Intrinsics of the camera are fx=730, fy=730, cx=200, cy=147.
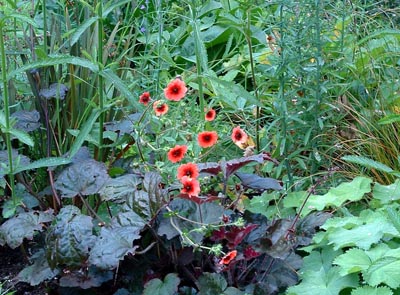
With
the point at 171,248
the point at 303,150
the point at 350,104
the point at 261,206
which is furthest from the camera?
the point at 350,104

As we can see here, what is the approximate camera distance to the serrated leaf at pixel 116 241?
94.9 inches

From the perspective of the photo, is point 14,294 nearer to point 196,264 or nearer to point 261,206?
point 196,264

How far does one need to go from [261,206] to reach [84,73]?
3.51 ft

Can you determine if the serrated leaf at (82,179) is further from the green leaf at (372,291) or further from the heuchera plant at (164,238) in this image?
the green leaf at (372,291)

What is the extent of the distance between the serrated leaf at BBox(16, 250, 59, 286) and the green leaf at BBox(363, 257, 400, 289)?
112 centimetres

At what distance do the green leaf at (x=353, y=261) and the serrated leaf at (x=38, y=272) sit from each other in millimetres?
1030

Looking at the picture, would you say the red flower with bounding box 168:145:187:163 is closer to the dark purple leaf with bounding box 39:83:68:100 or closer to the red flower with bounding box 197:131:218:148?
the red flower with bounding box 197:131:218:148

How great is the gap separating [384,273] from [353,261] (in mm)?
111

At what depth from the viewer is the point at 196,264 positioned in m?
2.67

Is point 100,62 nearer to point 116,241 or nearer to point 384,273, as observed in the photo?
point 116,241

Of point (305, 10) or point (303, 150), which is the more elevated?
point (305, 10)

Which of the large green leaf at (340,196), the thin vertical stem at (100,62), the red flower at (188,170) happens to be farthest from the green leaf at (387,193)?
the thin vertical stem at (100,62)

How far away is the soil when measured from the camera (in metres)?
2.95

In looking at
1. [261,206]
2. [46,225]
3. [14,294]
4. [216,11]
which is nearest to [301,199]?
[261,206]
